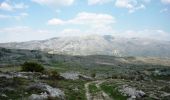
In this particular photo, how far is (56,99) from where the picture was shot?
41.9m

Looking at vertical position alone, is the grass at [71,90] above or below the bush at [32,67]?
below

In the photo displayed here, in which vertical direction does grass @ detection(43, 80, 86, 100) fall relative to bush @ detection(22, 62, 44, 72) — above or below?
below

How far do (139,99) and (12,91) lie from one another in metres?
22.6

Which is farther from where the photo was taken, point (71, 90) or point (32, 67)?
point (32, 67)

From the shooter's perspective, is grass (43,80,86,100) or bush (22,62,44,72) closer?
grass (43,80,86,100)

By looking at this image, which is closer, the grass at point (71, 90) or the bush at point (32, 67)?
the grass at point (71, 90)

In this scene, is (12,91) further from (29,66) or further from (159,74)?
(159,74)

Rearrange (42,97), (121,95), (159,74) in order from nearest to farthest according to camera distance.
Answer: (42,97), (121,95), (159,74)

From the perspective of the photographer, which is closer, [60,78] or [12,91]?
[12,91]

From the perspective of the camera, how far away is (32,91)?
45812 millimetres

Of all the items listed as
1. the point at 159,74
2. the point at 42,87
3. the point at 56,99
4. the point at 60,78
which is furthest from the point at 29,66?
the point at 159,74

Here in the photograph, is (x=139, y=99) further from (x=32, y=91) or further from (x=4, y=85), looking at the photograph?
(x=4, y=85)

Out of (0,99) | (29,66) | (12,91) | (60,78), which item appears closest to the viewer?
(0,99)

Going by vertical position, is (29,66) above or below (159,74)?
above
